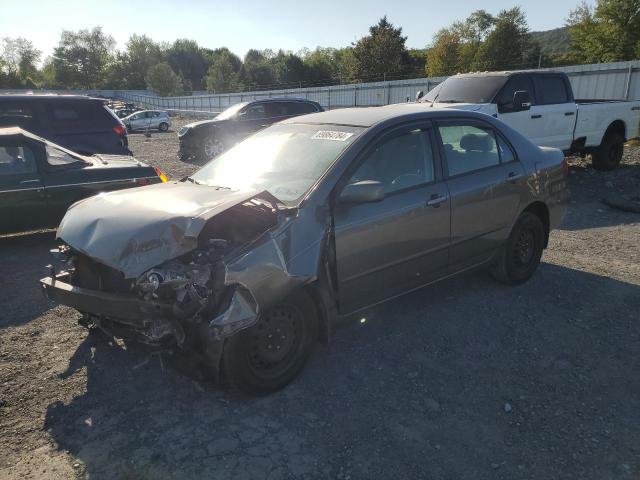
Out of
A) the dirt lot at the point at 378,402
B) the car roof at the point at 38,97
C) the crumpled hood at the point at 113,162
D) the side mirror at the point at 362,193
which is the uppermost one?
the car roof at the point at 38,97

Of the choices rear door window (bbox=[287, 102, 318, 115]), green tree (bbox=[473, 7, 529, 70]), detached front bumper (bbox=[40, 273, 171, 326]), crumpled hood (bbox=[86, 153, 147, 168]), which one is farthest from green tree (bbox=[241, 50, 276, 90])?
→ detached front bumper (bbox=[40, 273, 171, 326])

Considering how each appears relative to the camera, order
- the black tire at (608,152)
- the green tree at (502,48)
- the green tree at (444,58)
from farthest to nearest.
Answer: the green tree at (444,58), the green tree at (502,48), the black tire at (608,152)

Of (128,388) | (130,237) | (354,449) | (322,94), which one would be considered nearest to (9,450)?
(128,388)

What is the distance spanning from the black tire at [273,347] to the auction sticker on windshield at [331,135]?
1.28 metres

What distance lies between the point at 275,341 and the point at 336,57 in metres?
100

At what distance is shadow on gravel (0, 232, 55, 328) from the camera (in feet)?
14.9

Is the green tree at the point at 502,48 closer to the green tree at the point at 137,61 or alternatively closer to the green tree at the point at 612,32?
the green tree at the point at 612,32

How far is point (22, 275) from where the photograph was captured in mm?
5500

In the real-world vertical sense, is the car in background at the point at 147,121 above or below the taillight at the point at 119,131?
below

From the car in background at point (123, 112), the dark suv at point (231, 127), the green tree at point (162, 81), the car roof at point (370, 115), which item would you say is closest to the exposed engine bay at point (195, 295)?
the car roof at point (370, 115)

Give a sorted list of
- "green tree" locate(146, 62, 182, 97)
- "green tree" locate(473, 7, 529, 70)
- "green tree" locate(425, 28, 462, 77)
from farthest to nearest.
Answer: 1. "green tree" locate(146, 62, 182, 97)
2. "green tree" locate(425, 28, 462, 77)
3. "green tree" locate(473, 7, 529, 70)

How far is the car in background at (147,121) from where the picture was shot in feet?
96.4

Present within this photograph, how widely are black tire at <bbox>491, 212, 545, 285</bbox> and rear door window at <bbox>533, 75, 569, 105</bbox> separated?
572 cm

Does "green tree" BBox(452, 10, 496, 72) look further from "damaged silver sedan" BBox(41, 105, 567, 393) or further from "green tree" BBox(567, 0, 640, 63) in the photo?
"damaged silver sedan" BBox(41, 105, 567, 393)
